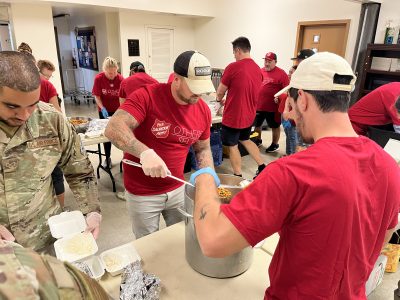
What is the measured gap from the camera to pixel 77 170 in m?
1.43

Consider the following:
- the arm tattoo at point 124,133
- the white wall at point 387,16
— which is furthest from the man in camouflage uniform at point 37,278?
the white wall at point 387,16

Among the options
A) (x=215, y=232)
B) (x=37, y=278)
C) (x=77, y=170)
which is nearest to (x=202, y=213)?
(x=215, y=232)

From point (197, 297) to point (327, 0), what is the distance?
605 centimetres

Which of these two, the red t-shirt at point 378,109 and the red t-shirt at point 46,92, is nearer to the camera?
the red t-shirt at point 378,109

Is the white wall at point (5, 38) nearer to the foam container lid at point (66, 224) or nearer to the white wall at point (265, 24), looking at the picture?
the white wall at point (265, 24)

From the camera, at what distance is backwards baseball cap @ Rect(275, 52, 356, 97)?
83 centimetres

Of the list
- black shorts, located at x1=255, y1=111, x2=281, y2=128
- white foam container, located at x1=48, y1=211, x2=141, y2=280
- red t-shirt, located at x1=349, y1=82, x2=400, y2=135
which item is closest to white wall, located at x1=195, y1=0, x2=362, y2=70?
black shorts, located at x1=255, y1=111, x2=281, y2=128

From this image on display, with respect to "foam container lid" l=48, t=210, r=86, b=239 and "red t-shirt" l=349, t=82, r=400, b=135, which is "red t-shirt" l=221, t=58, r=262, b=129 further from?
"foam container lid" l=48, t=210, r=86, b=239

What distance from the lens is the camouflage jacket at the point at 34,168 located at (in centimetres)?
119

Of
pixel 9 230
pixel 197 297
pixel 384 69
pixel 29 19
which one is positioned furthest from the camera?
pixel 29 19

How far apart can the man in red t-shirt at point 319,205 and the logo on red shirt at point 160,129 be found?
31.4 inches

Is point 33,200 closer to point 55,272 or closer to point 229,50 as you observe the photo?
point 55,272

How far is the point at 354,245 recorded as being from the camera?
0.80 metres

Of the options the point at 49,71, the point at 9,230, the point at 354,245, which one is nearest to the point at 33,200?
the point at 9,230
